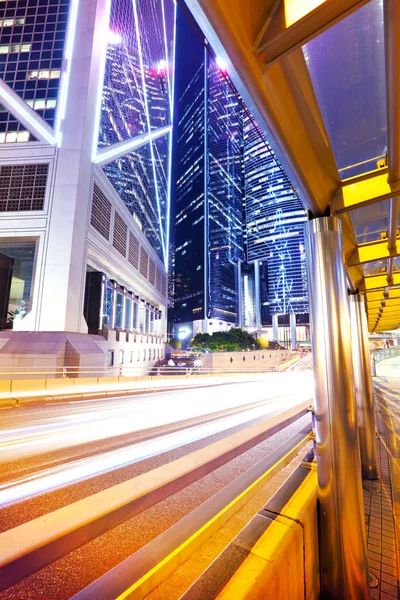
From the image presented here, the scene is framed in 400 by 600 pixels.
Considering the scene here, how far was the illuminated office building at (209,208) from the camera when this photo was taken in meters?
131

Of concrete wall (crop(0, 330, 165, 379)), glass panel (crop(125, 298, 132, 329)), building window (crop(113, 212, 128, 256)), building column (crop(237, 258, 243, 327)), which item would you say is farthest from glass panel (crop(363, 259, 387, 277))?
building column (crop(237, 258, 243, 327))

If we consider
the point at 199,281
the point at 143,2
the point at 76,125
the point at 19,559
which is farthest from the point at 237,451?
the point at 199,281

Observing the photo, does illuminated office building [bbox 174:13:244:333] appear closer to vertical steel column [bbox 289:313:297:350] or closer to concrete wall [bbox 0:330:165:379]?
vertical steel column [bbox 289:313:297:350]

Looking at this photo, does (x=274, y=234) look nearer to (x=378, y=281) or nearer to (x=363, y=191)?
(x=378, y=281)

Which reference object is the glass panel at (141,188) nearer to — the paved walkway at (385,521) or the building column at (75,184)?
the building column at (75,184)

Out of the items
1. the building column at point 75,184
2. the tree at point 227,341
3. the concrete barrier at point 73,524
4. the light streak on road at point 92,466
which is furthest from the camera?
the tree at point 227,341

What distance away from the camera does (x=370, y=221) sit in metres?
3.86

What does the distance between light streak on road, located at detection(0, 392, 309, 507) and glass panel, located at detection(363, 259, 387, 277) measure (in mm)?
4938

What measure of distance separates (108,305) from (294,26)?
3229 cm

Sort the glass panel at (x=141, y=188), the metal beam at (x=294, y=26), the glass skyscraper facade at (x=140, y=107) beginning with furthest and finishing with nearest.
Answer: the glass panel at (x=141, y=188) → the glass skyscraper facade at (x=140, y=107) → the metal beam at (x=294, y=26)

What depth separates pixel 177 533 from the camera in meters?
2.03

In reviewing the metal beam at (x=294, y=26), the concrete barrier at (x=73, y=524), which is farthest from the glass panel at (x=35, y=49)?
the concrete barrier at (x=73, y=524)

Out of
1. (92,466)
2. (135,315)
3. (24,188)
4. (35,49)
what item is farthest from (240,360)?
(35,49)

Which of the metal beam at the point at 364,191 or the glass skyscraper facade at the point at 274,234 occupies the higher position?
the glass skyscraper facade at the point at 274,234
